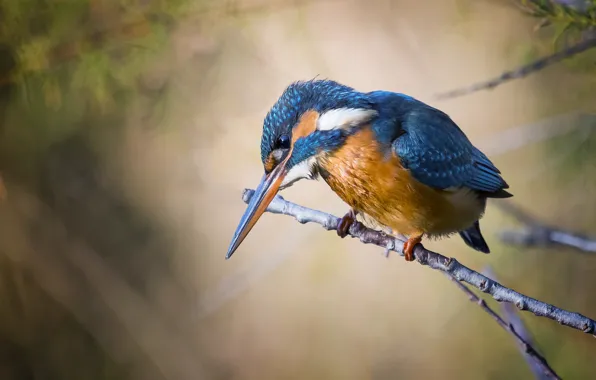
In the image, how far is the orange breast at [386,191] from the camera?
26.9 inches

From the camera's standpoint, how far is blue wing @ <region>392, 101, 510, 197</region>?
689 mm

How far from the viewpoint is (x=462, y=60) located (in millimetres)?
1045

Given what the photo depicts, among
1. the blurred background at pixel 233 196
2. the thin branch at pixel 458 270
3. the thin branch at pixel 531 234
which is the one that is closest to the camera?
the thin branch at pixel 458 270

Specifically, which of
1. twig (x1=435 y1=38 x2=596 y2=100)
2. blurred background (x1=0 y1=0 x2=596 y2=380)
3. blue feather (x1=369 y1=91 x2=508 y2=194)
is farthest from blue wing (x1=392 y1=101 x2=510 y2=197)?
blurred background (x1=0 y1=0 x2=596 y2=380)

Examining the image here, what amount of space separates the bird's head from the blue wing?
5 cm

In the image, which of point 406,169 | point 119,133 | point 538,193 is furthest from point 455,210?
point 119,133

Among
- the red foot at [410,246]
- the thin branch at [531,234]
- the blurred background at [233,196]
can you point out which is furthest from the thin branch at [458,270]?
the blurred background at [233,196]

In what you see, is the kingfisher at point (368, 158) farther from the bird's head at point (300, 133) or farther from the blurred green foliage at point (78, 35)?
the blurred green foliage at point (78, 35)

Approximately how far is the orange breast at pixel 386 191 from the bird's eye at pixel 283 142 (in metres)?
0.05

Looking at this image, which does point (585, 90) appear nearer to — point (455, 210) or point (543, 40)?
point (543, 40)

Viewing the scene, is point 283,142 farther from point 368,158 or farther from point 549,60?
point 549,60

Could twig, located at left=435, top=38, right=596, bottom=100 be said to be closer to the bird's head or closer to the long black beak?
the bird's head

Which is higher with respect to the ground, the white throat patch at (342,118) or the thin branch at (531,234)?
the white throat patch at (342,118)

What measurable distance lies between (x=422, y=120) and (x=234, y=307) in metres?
0.61
